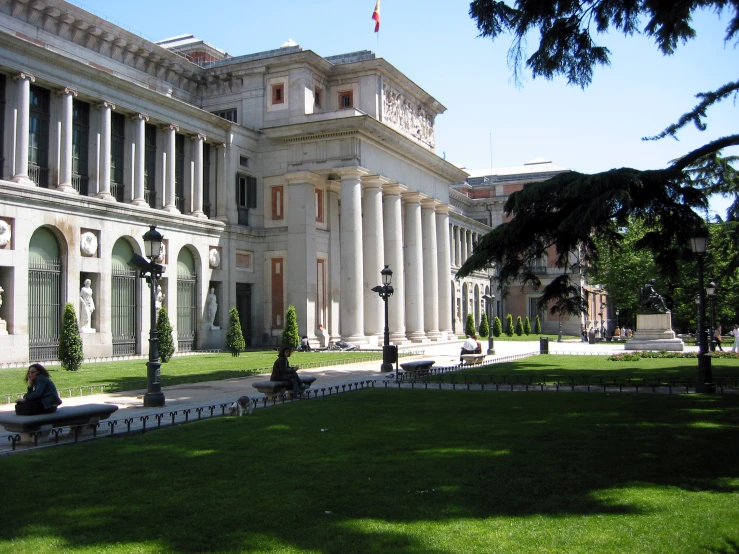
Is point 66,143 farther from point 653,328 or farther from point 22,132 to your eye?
point 653,328

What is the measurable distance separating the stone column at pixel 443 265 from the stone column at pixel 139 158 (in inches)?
979

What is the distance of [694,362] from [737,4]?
22.8 meters

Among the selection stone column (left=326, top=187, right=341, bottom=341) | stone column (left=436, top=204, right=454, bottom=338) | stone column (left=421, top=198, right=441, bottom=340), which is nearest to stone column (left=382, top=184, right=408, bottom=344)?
stone column (left=326, top=187, right=341, bottom=341)

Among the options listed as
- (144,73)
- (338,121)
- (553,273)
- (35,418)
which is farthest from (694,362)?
(553,273)

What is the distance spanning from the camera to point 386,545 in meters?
6.35

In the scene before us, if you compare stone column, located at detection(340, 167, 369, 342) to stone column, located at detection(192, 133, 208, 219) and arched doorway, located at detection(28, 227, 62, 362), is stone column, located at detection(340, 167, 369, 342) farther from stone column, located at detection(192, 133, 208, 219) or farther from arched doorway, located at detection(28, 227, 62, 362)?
arched doorway, located at detection(28, 227, 62, 362)

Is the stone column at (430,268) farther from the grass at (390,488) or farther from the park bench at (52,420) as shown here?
the park bench at (52,420)

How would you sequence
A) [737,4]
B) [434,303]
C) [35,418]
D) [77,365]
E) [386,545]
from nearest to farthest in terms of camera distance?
[386,545]
[737,4]
[35,418]
[77,365]
[434,303]

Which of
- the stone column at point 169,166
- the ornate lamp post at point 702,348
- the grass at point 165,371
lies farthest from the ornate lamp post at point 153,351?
the stone column at point 169,166

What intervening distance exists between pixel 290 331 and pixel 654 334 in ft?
66.2

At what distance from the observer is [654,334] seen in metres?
40.1

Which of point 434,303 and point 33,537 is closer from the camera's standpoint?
point 33,537

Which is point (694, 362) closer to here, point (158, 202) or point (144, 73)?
point (158, 202)

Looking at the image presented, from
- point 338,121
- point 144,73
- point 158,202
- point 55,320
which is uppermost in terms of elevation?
point 144,73
